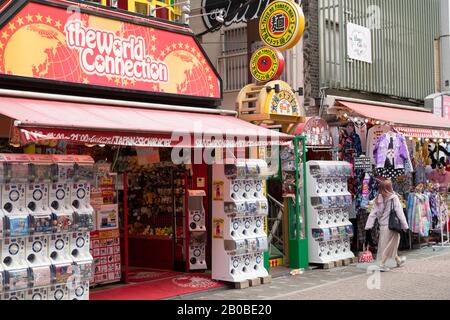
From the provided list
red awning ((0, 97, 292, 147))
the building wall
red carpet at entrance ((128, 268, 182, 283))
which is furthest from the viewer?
the building wall

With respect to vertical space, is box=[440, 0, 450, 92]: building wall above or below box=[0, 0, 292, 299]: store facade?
above

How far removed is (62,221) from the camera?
7.55 metres

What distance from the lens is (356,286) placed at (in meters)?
9.59

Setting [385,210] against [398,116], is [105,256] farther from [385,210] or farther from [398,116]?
[398,116]

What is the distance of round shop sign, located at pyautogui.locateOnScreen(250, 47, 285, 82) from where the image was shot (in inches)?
452

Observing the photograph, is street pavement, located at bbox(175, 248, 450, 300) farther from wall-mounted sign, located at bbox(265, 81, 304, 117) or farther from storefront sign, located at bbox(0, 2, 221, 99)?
storefront sign, located at bbox(0, 2, 221, 99)

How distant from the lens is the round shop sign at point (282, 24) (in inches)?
448

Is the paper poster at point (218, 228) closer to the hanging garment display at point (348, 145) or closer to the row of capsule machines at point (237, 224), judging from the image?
the row of capsule machines at point (237, 224)

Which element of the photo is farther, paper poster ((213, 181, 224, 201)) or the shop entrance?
the shop entrance

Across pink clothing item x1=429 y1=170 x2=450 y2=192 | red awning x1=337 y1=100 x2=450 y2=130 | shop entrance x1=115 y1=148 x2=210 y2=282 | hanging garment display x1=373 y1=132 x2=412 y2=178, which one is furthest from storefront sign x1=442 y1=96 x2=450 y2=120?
shop entrance x1=115 y1=148 x2=210 y2=282

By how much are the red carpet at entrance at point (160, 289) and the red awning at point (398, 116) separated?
18.5 feet

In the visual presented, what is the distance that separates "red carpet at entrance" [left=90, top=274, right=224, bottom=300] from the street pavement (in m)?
0.30

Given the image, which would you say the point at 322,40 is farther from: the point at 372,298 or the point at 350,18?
the point at 372,298

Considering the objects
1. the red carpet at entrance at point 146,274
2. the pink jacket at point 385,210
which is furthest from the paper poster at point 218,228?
the pink jacket at point 385,210
